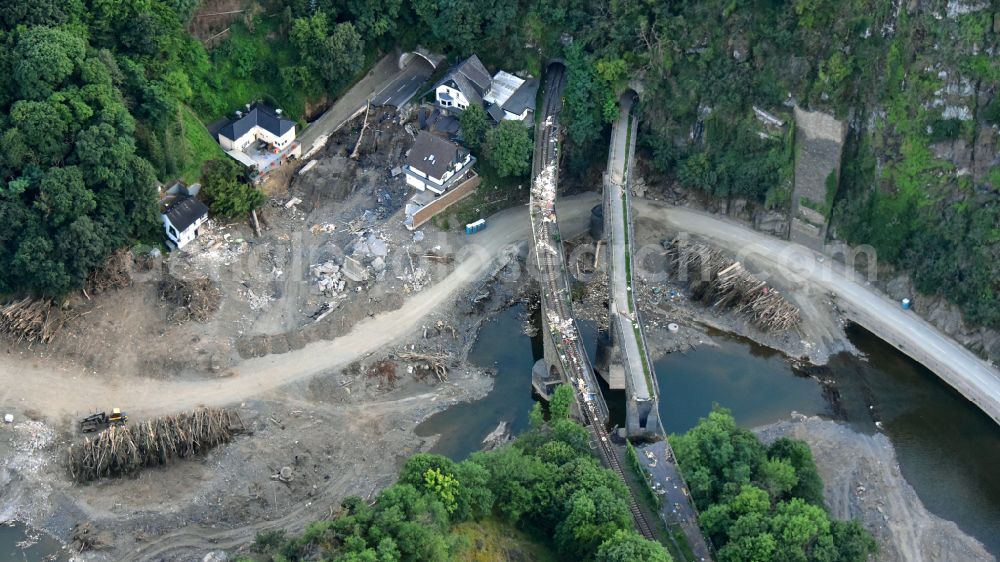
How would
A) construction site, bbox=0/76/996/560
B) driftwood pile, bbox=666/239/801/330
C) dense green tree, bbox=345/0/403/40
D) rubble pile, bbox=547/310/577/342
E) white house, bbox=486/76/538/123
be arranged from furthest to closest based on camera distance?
dense green tree, bbox=345/0/403/40
white house, bbox=486/76/538/123
driftwood pile, bbox=666/239/801/330
rubble pile, bbox=547/310/577/342
construction site, bbox=0/76/996/560

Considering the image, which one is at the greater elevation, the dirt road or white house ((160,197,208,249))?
white house ((160,197,208,249))

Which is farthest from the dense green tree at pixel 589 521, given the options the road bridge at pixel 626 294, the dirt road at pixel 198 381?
the dirt road at pixel 198 381

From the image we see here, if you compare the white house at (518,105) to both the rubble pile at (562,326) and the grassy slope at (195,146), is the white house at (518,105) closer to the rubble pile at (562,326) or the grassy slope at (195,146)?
the rubble pile at (562,326)

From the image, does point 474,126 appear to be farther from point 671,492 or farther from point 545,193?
point 671,492

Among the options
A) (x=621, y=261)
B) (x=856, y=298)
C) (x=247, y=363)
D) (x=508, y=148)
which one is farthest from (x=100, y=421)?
(x=856, y=298)

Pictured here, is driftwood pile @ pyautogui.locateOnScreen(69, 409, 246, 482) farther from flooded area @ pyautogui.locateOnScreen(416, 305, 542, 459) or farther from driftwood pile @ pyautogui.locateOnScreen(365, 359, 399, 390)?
flooded area @ pyautogui.locateOnScreen(416, 305, 542, 459)

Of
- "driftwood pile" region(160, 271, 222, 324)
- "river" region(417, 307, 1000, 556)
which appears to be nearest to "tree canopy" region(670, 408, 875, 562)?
"river" region(417, 307, 1000, 556)
